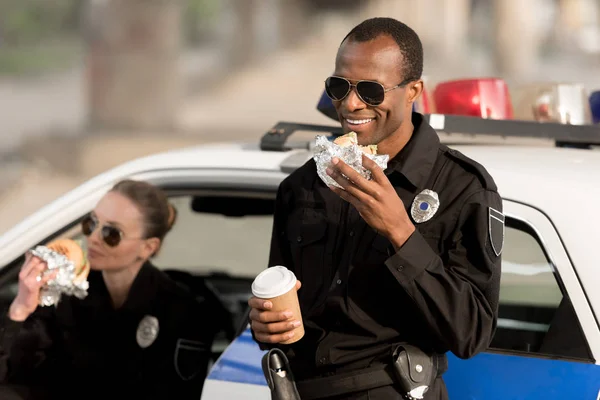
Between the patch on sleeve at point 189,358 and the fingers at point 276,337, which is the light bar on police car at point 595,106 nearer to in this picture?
the patch on sleeve at point 189,358

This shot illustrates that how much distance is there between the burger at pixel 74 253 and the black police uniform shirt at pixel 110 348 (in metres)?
0.26

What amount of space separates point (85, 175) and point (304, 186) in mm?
11076

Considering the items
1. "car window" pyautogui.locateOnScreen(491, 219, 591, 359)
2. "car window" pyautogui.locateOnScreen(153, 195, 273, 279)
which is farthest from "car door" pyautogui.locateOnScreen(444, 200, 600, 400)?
"car window" pyautogui.locateOnScreen(153, 195, 273, 279)

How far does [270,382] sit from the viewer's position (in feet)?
7.89

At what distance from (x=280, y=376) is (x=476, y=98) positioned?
1.45 metres

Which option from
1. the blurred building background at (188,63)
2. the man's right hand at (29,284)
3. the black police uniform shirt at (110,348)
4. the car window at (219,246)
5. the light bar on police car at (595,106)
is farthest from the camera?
the blurred building background at (188,63)

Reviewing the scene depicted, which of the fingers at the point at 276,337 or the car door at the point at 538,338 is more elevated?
the fingers at the point at 276,337

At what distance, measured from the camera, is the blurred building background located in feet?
49.2

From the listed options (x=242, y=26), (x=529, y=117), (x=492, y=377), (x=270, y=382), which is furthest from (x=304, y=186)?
(x=242, y=26)

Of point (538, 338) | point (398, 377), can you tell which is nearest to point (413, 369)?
point (398, 377)

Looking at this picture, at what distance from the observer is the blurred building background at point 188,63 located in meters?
15.0

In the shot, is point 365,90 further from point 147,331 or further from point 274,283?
point 147,331

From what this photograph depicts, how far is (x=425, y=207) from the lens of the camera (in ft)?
7.30

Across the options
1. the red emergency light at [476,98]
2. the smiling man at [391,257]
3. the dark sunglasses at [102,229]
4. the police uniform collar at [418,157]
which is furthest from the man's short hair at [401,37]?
the dark sunglasses at [102,229]
